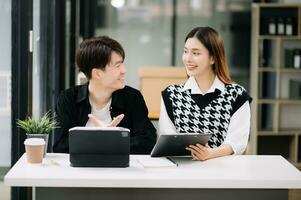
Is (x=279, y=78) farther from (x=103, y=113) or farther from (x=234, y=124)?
(x=103, y=113)

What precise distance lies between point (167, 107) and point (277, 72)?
3599mm

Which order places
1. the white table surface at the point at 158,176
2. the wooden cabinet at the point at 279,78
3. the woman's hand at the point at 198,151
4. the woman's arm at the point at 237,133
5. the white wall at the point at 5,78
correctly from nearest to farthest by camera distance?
1. the white table surface at the point at 158,176
2. the woman's hand at the point at 198,151
3. the woman's arm at the point at 237,133
4. the white wall at the point at 5,78
5. the wooden cabinet at the point at 279,78

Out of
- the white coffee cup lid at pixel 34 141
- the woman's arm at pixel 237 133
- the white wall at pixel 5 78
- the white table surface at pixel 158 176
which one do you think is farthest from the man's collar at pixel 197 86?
the white wall at pixel 5 78

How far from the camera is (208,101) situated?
2.58 meters

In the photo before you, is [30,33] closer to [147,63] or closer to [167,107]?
[167,107]

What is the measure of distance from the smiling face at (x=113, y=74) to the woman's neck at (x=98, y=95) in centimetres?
6

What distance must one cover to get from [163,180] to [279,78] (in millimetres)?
4442

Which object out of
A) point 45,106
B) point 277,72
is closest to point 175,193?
point 45,106

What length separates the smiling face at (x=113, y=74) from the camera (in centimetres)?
244

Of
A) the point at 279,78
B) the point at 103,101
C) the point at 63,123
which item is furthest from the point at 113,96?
the point at 279,78

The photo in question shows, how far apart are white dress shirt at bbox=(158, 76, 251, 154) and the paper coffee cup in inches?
27.4

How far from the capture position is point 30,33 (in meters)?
3.01

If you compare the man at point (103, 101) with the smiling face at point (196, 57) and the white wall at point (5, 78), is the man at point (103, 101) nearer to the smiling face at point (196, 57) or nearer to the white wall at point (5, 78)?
the smiling face at point (196, 57)

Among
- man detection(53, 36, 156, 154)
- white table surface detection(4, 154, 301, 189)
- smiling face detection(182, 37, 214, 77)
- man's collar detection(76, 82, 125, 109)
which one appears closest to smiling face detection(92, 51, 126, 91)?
man detection(53, 36, 156, 154)
